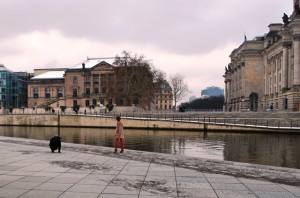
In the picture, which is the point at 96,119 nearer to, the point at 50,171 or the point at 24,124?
the point at 24,124

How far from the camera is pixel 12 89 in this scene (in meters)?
151

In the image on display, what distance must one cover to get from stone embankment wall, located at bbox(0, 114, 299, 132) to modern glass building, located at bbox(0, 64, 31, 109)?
179 ft

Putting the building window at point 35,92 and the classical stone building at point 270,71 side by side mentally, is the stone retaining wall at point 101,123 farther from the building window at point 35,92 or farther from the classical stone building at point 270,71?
the building window at point 35,92

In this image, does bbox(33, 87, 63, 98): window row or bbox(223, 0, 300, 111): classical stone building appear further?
bbox(33, 87, 63, 98): window row

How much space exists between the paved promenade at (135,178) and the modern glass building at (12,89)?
431 feet

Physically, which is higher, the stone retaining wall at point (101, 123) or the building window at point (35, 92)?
the building window at point (35, 92)

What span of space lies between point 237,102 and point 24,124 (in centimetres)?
6464

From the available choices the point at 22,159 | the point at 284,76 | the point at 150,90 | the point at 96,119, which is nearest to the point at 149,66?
the point at 150,90

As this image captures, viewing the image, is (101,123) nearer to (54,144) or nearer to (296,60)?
(296,60)

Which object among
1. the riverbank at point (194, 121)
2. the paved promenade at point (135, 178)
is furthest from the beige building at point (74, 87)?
the paved promenade at point (135, 178)

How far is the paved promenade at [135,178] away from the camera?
35.5ft

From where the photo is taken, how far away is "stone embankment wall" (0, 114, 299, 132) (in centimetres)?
5790

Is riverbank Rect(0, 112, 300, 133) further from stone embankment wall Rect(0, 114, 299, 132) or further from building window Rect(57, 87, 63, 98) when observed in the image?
building window Rect(57, 87, 63, 98)

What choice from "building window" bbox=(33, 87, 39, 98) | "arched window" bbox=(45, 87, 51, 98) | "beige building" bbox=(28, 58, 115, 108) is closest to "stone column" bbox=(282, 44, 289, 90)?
"beige building" bbox=(28, 58, 115, 108)
